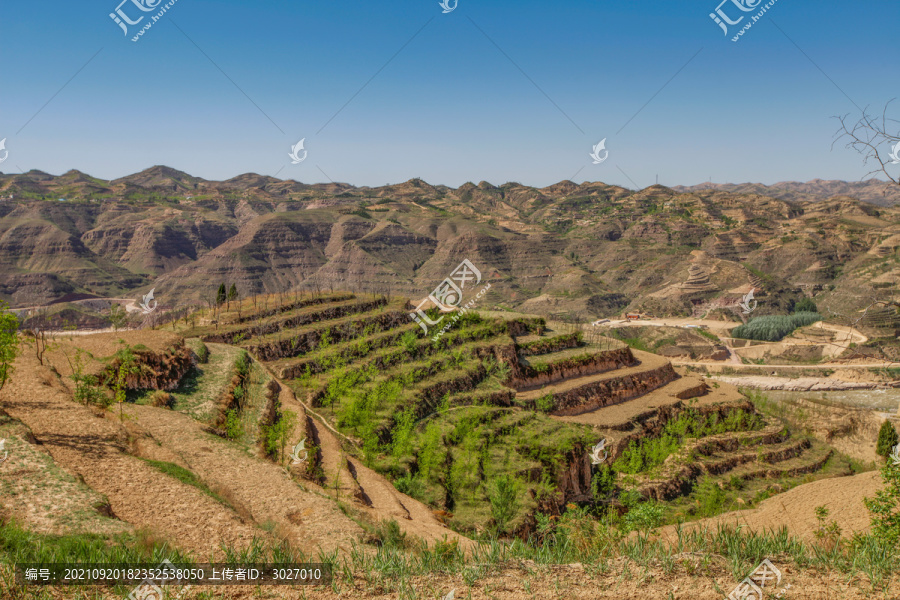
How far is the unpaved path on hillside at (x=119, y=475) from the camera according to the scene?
46.1 ft

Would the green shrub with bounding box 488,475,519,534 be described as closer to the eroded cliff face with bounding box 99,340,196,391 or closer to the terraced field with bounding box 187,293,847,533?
the terraced field with bounding box 187,293,847,533

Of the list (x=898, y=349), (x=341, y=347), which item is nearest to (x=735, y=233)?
(x=898, y=349)

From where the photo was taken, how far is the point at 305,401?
3672cm

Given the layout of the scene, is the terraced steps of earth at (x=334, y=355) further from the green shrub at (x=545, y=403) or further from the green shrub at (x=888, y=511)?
the green shrub at (x=888, y=511)

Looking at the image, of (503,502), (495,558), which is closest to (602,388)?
(503,502)

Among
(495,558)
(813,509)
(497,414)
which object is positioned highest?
(497,414)

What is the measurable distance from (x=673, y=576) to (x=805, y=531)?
19.6m

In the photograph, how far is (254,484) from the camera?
19.4 meters

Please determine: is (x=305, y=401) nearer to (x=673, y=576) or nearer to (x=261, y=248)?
(x=673, y=576)

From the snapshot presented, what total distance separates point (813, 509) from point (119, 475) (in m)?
33.4
